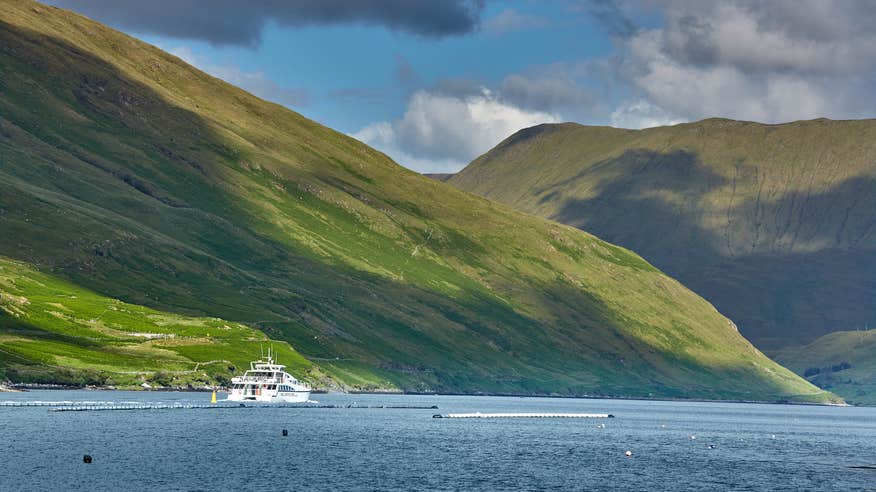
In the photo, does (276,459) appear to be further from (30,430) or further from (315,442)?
(30,430)

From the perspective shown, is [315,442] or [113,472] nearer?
[113,472]

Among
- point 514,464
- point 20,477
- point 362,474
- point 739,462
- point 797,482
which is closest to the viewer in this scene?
point 20,477

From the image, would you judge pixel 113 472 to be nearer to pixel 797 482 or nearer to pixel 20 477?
pixel 20 477

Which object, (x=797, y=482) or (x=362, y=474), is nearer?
(x=362, y=474)

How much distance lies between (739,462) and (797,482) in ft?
105

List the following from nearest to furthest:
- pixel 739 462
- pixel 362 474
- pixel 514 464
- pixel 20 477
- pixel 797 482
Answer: pixel 20 477 < pixel 362 474 < pixel 797 482 < pixel 514 464 < pixel 739 462

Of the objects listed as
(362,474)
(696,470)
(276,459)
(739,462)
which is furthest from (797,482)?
(276,459)

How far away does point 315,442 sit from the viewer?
194m

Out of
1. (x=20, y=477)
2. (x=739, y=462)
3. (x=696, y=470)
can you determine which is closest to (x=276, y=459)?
(x=20, y=477)

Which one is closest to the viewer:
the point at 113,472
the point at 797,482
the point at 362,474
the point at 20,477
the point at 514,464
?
the point at 20,477

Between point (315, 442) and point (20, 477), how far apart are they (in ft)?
225

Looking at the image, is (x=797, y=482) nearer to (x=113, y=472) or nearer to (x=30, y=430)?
(x=113, y=472)

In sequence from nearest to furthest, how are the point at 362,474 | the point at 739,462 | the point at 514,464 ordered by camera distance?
the point at 362,474 → the point at 514,464 → the point at 739,462

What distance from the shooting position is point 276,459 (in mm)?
Result: 165750
